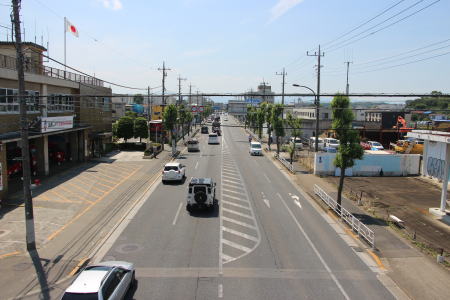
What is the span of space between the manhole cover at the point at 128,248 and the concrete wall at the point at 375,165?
24.7 m

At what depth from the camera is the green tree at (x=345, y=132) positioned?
25.0 metres

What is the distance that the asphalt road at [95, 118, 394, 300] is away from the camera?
541 inches

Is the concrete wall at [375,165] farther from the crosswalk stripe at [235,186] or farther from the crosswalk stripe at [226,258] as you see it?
the crosswalk stripe at [226,258]

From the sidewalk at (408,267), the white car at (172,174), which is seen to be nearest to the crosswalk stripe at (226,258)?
the sidewalk at (408,267)

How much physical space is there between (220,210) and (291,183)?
1230 cm

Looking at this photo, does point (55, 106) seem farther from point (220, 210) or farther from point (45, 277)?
point (45, 277)

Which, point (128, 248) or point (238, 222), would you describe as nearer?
point (128, 248)

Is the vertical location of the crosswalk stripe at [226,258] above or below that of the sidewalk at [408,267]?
above

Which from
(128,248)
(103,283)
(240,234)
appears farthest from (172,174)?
(103,283)

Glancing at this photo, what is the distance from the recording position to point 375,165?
39.3 m

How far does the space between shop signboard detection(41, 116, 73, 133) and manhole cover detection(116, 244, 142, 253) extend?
640 inches

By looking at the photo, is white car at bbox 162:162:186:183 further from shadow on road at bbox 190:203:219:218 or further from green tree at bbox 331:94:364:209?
green tree at bbox 331:94:364:209

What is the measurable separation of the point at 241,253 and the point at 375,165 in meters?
26.5

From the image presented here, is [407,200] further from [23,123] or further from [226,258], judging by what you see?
[23,123]
